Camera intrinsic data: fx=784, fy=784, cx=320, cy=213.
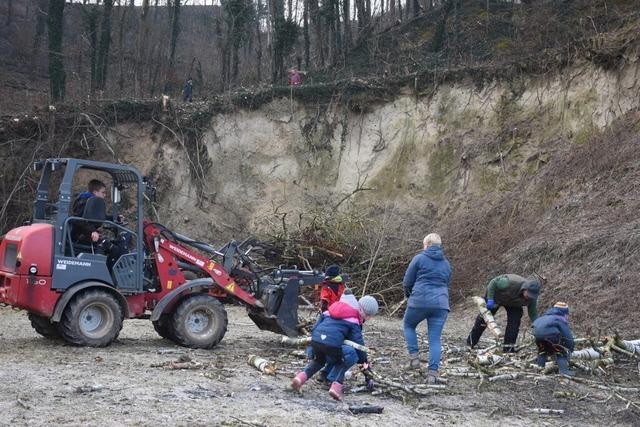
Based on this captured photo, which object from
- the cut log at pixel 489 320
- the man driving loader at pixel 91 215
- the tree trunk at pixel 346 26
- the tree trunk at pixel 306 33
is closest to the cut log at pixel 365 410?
the cut log at pixel 489 320

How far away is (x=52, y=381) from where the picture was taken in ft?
26.2

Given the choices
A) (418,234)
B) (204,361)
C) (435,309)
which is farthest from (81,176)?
(435,309)

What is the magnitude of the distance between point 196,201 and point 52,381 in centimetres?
1604

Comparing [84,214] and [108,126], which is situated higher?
[108,126]

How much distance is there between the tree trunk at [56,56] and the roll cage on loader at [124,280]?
590 inches

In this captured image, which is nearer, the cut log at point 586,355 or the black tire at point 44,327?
the cut log at point 586,355

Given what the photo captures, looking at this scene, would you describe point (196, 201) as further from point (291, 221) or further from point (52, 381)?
point (52, 381)

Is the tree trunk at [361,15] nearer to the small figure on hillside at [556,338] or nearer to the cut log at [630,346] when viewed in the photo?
the cut log at [630,346]

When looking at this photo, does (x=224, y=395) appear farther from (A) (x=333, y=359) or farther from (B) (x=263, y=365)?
(B) (x=263, y=365)

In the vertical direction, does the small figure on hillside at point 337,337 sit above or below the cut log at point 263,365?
above

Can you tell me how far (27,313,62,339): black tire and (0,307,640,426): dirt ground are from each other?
13 cm

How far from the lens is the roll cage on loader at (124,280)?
10.0 meters

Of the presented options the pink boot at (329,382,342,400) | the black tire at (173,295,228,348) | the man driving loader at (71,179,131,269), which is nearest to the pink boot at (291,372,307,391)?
the pink boot at (329,382,342,400)

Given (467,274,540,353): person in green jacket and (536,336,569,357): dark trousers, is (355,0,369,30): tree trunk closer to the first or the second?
(467,274,540,353): person in green jacket
